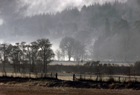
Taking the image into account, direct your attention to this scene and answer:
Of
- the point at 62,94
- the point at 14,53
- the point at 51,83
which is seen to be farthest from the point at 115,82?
the point at 14,53

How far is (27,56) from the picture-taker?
16112cm

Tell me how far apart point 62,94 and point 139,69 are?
275ft

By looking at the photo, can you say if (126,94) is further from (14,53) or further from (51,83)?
(14,53)

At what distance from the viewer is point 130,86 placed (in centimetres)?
6656

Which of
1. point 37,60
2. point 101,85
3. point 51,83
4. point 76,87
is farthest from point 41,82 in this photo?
point 37,60

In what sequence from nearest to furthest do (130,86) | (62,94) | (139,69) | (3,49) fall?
1. (62,94)
2. (130,86)
3. (139,69)
4. (3,49)

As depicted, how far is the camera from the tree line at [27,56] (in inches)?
5753

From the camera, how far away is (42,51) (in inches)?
6024

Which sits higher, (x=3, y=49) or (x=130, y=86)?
(x=3, y=49)

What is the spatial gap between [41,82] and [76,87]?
9.90m

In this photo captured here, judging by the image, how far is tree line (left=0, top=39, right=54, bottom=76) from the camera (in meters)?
146

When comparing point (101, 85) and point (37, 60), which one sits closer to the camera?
point (101, 85)

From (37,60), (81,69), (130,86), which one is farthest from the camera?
(37,60)

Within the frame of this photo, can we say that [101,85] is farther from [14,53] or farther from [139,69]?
[14,53]
